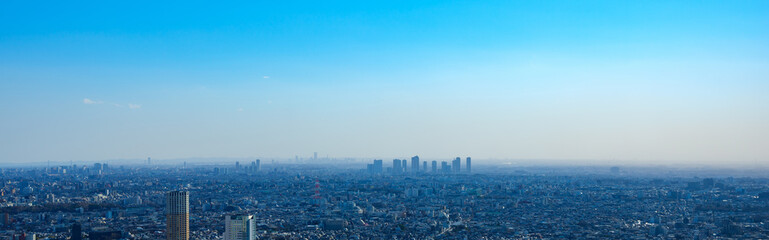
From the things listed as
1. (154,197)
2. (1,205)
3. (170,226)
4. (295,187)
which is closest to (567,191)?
(295,187)

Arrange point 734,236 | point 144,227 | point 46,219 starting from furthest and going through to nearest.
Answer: point 46,219, point 144,227, point 734,236

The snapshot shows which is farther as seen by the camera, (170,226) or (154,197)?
(154,197)

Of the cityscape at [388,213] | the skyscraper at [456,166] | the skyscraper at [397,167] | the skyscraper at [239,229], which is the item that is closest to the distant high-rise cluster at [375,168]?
the skyscraper at [397,167]

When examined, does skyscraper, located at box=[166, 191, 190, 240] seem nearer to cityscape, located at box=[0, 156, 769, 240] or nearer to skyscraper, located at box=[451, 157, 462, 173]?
cityscape, located at box=[0, 156, 769, 240]

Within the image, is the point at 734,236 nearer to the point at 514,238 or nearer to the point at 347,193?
the point at 514,238

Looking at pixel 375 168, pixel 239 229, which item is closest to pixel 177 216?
pixel 239 229

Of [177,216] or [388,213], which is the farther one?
[388,213]

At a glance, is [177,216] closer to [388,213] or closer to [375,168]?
[388,213]

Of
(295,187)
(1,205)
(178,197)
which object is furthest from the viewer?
(295,187)

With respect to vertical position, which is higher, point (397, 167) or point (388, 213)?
point (397, 167)
